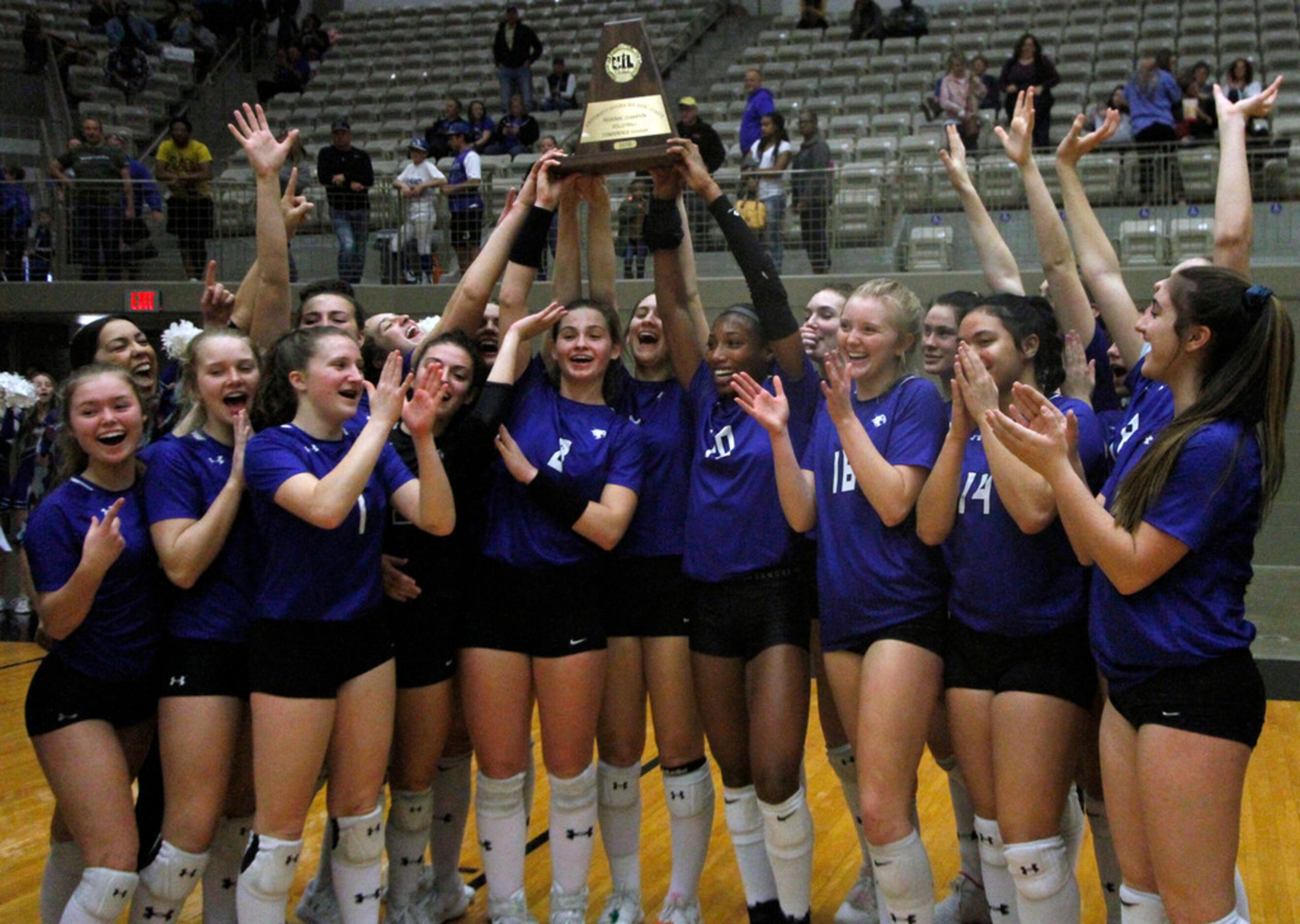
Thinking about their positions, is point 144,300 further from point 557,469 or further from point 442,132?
point 557,469

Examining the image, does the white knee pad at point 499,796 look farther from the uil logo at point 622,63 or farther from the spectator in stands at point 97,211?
the spectator in stands at point 97,211

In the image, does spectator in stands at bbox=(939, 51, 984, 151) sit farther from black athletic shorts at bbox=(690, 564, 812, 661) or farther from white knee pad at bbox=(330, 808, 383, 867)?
white knee pad at bbox=(330, 808, 383, 867)

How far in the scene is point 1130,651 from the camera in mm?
2486

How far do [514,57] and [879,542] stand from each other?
11.3 metres

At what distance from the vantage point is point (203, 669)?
3.04m

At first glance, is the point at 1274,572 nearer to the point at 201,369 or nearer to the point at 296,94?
the point at 201,369

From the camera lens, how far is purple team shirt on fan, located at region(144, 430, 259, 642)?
10.1ft

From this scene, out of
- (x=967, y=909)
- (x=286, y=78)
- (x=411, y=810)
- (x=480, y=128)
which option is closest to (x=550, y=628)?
(x=411, y=810)

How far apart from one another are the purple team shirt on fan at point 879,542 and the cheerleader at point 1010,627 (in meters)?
0.07

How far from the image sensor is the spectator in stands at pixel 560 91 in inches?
526

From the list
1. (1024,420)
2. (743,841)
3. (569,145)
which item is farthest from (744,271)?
(569,145)

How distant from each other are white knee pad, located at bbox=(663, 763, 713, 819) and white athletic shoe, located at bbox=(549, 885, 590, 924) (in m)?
0.36

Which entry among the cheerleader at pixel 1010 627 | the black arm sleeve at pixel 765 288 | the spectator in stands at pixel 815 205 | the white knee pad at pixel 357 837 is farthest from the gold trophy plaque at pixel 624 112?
the spectator in stands at pixel 815 205

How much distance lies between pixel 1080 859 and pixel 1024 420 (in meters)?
2.16
